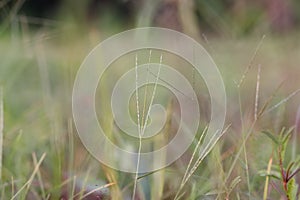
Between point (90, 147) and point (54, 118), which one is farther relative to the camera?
point (54, 118)

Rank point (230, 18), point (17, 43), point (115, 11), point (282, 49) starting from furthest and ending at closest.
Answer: point (115, 11), point (230, 18), point (282, 49), point (17, 43)

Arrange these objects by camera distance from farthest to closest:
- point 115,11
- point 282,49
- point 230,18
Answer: point 115,11, point 230,18, point 282,49

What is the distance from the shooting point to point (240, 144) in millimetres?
975

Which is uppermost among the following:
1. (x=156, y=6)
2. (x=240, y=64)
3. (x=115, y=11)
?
(x=156, y=6)

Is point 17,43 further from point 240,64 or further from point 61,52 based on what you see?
point 61,52

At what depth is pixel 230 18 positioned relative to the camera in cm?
267

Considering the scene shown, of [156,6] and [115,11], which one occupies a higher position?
[156,6]

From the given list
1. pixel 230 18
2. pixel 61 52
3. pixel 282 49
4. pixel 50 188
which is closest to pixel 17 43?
pixel 50 188

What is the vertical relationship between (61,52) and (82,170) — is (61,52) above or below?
below

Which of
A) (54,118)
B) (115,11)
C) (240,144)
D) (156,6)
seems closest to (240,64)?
(156,6)

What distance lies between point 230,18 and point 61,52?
795 mm

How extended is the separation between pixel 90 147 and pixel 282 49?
1.39 metres

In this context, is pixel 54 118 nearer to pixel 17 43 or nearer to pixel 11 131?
pixel 11 131

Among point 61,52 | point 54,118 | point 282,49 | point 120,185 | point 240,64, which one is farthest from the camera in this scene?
point 61,52
